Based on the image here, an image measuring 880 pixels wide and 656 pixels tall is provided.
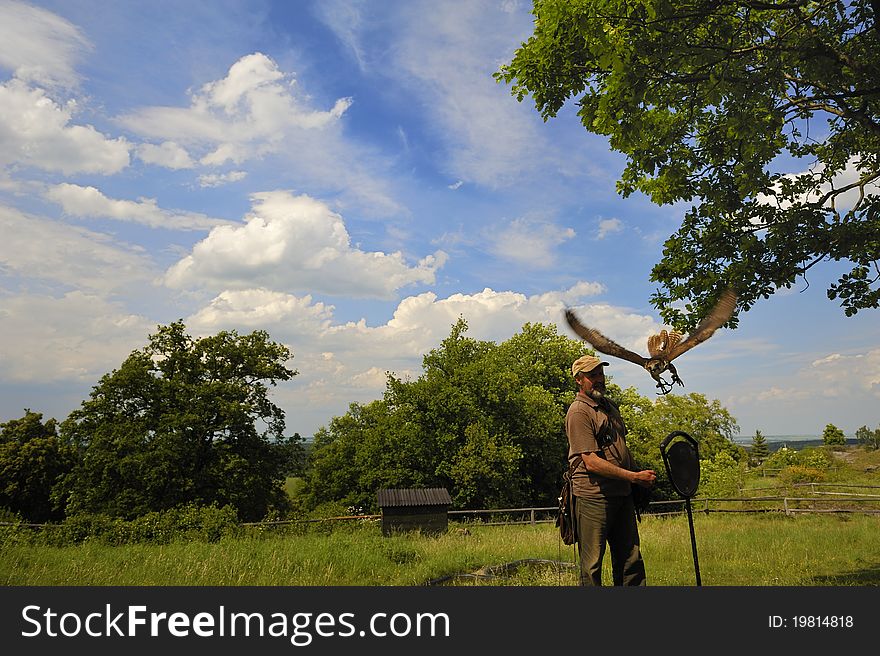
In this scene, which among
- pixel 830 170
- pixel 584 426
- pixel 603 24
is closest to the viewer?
pixel 584 426

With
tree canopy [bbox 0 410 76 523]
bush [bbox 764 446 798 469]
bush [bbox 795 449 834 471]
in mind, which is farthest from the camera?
bush [bbox 764 446 798 469]

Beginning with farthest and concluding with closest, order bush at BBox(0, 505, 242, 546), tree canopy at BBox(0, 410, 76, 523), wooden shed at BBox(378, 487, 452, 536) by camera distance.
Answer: tree canopy at BBox(0, 410, 76, 523) < wooden shed at BBox(378, 487, 452, 536) < bush at BBox(0, 505, 242, 546)

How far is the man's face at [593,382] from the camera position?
17.0 ft

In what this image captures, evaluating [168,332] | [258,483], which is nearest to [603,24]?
[258,483]

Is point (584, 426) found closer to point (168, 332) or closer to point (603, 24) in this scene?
point (603, 24)

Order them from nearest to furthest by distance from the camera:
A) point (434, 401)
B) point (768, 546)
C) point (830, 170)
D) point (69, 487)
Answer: point (830, 170), point (768, 546), point (69, 487), point (434, 401)

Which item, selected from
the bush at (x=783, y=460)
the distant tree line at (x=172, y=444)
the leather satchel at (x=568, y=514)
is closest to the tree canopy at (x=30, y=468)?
the distant tree line at (x=172, y=444)

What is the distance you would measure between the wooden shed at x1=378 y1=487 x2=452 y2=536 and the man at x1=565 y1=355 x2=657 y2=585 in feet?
43.5

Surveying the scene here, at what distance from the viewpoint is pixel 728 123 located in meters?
7.68

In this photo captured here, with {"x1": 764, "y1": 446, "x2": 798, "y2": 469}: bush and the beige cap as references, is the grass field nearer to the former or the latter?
the beige cap

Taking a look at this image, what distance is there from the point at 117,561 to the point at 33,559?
1.48 m

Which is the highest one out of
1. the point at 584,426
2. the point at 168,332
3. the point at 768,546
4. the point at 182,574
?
the point at 168,332

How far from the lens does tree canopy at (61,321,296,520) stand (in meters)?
29.3

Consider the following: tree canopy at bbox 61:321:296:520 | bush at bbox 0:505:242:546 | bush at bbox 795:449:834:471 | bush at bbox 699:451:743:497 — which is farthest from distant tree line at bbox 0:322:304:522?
bush at bbox 795:449:834:471
